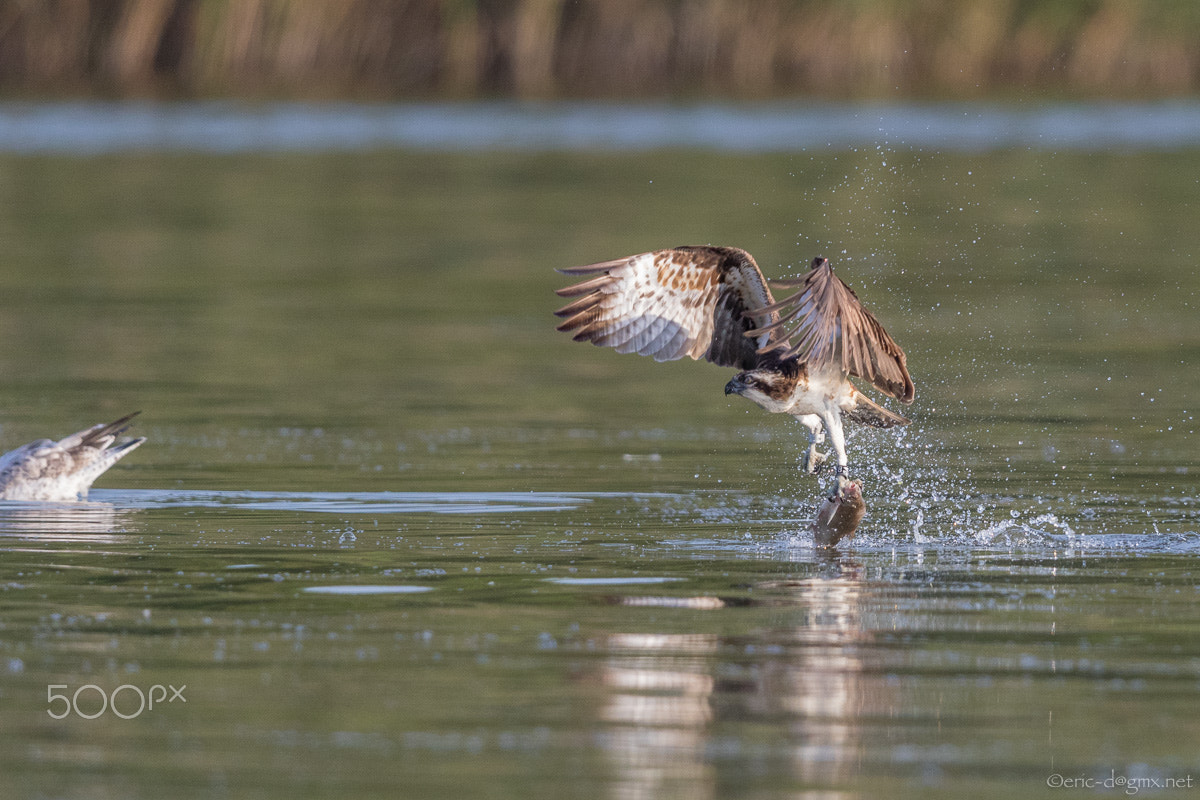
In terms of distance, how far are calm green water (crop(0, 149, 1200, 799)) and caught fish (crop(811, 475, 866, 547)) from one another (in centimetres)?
19

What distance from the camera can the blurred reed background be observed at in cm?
4294

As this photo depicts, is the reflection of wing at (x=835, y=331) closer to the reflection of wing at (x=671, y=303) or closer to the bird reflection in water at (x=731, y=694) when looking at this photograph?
the reflection of wing at (x=671, y=303)

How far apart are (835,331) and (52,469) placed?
409 cm

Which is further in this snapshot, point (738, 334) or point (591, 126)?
point (591, 126)

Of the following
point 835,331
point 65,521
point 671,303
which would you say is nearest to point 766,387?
point 835,331

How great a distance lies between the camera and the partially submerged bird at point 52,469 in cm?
1180

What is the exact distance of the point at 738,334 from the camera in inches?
444

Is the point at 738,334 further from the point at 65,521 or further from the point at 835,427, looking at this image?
the point at 65,521

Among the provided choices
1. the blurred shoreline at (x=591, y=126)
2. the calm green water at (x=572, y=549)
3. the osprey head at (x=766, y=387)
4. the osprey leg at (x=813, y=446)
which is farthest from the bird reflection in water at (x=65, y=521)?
the blurred shoreline at (x=591, y=126)

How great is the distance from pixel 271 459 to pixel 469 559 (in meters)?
3.18

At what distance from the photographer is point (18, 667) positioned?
785cm

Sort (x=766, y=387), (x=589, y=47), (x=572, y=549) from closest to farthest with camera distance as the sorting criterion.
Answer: (x=572, y=549) < (x=766, y=387) < (x=589, y=47)

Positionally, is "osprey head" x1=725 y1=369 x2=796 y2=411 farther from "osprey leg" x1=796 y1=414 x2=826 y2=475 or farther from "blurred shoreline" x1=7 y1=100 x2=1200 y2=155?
"blurred shoreline" x1=7 y1=100 x2=1200 y2=155

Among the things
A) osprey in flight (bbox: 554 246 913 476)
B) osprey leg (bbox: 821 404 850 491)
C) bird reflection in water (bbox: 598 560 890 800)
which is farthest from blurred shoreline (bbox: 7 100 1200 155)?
bird reflection in water (bbox: 598 560 890 800)
